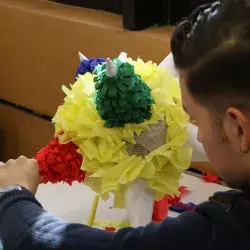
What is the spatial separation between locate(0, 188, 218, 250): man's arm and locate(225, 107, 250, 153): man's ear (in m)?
0.08

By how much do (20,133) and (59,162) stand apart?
0.75 m

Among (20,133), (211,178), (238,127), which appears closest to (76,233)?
(238,127)

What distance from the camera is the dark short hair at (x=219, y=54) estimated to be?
1.60ft

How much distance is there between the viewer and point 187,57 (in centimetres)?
53

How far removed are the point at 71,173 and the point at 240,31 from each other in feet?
1.07

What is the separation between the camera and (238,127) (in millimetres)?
516

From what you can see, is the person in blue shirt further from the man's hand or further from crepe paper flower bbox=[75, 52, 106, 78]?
crepe paper flower bbox=[75, 52, 106, 78]

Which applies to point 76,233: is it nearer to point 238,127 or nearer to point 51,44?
point 238,127

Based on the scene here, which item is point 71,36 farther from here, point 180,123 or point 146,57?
point 180,123

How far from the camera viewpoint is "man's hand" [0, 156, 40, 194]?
27.4 inches

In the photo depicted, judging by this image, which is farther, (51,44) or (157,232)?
(51,44)

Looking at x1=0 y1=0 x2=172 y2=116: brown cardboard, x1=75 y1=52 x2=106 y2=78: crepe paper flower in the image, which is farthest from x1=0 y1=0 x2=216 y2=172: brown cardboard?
x1=75 y1=52 x2=106 y2=78: crepe paper flower

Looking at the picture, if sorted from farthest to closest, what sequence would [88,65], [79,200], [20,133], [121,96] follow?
[20,133]
[79,200]
[88,65]
[121,96]

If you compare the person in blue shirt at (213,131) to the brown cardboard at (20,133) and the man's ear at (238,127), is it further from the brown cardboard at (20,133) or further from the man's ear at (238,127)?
the brown cardboard at (20,133)
